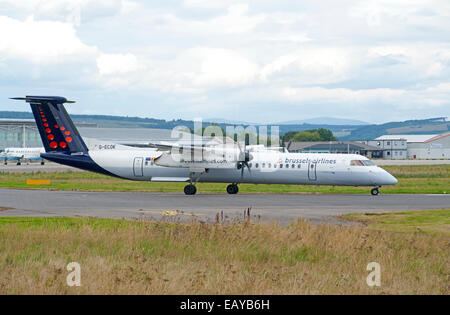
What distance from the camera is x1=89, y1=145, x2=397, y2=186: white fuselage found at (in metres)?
38.0

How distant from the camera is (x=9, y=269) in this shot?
517 inches

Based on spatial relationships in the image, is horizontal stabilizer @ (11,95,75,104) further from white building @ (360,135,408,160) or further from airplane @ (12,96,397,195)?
white building @ (360,135,408,160)

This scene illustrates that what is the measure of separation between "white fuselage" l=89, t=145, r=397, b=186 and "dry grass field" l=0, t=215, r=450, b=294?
716 inches

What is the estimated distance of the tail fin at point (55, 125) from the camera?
1544 inches

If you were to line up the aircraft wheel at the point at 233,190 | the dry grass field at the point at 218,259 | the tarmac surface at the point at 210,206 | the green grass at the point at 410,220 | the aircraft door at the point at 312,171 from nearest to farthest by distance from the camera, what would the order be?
the dry grass field at the point at 218,259
the green grass at the point at 410,220
the tarmac surface at the point at 210,206
the aircraft door at the point at 312,171
the aircraft wheel at the point at 233,190

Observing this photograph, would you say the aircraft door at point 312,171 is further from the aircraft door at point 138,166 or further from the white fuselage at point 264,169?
the aircraft door at point 138,166

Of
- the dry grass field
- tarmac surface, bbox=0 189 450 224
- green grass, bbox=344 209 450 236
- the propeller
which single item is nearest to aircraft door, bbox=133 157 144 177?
tarmac surface, bbox=0 189 450 224

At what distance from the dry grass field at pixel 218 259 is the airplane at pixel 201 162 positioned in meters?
18.2

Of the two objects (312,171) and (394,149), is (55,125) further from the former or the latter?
(394,149)

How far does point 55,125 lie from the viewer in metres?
39.4

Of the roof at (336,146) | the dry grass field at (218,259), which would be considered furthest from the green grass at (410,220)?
the roof at (336,146)
